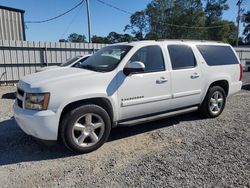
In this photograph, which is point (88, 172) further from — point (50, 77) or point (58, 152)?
point (50, 77)

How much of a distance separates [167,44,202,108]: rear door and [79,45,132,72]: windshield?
1040mm

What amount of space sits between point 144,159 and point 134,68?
1532mm

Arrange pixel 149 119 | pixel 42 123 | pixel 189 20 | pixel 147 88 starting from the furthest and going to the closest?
pixel 189 20
pixel 149 119
pixel 147 88
pixel 42 123

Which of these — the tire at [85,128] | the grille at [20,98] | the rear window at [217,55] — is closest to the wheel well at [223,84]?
the rear window at [217,55]

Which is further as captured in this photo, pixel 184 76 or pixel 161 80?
pixel 184 76

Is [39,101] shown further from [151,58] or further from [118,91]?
[151,58]

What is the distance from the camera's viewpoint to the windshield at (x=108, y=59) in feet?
14.4

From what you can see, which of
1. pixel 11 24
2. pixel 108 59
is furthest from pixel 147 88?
pixel 11 24

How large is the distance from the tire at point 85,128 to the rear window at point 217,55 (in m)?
2.91

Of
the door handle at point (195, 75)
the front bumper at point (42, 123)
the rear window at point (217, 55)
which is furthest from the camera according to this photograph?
the rear window at point (217, 55)

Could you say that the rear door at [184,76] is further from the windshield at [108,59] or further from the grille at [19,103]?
the grille at [19,103]

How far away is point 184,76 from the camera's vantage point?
5086 millimetres

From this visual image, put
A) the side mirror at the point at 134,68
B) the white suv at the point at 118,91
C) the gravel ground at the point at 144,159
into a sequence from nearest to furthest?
the gravel ground at the point at 144,159 → the white suv at the point at 118,91 → the side mirror at the point at 134,68

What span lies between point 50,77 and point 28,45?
9.07 meters
